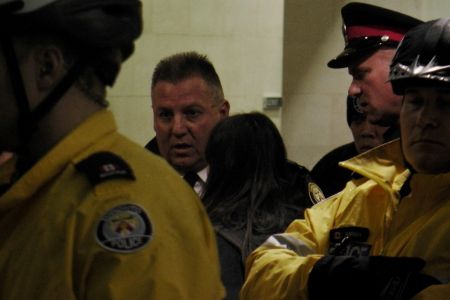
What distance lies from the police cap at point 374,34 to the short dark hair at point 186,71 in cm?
62

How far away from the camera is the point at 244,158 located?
2.77 metres

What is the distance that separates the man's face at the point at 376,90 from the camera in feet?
9.18

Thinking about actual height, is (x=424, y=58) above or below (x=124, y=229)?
above

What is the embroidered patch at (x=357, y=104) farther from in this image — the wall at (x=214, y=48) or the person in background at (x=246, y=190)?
the wall at (x=214, y=48)

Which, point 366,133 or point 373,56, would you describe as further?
point 366,133

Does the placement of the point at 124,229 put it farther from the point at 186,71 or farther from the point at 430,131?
the point at 186,71

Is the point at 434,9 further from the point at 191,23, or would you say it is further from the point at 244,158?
the point at 244,158

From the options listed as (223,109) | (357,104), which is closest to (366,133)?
(357,104)

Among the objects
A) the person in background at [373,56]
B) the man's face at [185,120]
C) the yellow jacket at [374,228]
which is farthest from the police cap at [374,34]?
the yellow jacket at [374,228]

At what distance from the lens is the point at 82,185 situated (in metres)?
1.51

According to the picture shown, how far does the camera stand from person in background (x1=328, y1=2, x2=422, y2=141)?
281 cm

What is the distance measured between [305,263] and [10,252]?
0.87 m

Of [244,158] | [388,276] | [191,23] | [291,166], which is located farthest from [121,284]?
[191,23]

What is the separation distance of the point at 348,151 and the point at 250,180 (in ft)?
4.14
